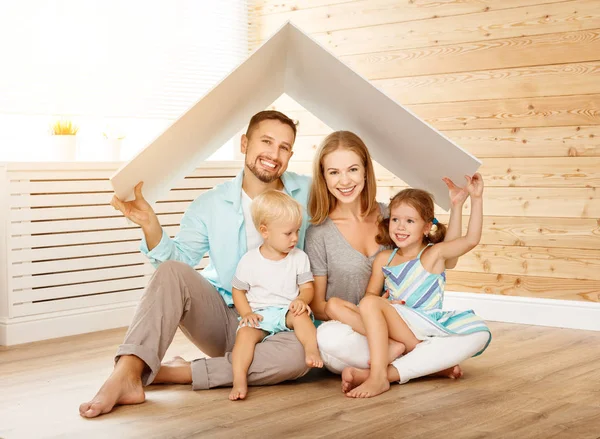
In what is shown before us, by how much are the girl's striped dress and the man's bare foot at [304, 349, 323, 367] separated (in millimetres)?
275

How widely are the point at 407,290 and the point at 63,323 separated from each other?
58.9 inches

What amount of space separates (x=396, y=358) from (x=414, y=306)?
166 millimetres

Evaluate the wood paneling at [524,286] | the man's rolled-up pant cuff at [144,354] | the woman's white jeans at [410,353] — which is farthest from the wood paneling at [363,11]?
the man's rolled-up pant cuff at [144,354]

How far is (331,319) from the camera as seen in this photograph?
8.18 ft

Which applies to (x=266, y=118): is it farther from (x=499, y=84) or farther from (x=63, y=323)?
(x=499, y=84)

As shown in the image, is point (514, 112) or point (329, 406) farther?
point (514, 112)

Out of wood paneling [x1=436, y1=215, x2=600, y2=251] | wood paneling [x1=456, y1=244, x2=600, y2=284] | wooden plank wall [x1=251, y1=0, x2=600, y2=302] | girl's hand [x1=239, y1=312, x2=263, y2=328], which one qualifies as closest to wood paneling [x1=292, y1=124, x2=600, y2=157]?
wooden plank wall [x1=251, y1=0, x2=600, y2=302]

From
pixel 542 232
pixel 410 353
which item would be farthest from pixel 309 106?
pixel 542 232

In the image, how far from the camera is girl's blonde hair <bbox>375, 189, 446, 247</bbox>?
2523 millimetres

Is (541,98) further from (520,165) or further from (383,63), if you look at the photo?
(383,63)

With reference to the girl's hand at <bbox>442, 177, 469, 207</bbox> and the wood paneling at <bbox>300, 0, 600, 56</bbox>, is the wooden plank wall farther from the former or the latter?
the girl's hand at <bbox>442, 177, 469, 207</bbox>

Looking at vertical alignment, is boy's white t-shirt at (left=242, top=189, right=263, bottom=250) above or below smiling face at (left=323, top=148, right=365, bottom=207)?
below

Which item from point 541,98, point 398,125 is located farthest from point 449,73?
point 398,125

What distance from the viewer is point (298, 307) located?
237 cm
